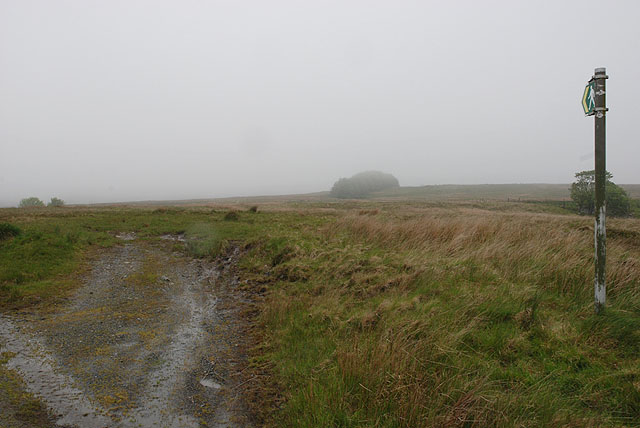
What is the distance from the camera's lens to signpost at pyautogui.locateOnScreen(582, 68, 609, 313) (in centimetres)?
491

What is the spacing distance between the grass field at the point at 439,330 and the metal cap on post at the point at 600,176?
485mm

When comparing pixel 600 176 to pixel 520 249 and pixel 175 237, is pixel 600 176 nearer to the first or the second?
pixel 520 249

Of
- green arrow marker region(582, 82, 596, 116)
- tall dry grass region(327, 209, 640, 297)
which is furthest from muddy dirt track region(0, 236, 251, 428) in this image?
green arrow marker region(582, 82, 596, 116)

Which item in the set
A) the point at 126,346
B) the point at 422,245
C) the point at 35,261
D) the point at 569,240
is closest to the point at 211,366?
the point at 126,346

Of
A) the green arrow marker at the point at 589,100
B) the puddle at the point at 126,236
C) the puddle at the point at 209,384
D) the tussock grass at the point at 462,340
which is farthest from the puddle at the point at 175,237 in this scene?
the green arrow marker at the point at 589,100

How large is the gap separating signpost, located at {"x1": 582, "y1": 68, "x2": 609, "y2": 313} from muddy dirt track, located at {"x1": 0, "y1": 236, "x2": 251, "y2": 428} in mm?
6154

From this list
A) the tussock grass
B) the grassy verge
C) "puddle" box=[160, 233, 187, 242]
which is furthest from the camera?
"puddle" box=[160, 233, 187, 242]

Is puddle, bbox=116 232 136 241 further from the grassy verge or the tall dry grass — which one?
the grassy verge

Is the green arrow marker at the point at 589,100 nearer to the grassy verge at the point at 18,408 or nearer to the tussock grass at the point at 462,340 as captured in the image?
the tussock grass at the point at 462,340

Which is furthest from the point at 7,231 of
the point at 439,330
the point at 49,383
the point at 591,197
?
the point at 591,197

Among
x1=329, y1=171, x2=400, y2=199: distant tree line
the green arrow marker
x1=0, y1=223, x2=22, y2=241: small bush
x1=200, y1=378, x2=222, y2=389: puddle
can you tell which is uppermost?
x1=329, y1=171, x2=400, y2=199: distant tree line

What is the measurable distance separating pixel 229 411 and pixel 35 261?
35.0 ft

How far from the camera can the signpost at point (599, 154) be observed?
4.91 meters

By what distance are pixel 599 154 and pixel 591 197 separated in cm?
6066
